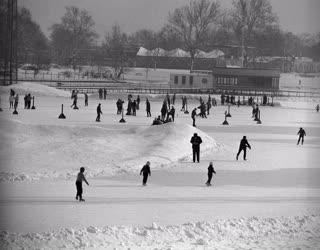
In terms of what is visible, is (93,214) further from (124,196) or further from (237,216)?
(237,216)

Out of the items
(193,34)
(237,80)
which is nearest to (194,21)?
(193,34)

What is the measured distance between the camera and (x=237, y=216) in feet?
40.5

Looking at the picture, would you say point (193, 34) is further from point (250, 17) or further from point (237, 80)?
point (237, 80)

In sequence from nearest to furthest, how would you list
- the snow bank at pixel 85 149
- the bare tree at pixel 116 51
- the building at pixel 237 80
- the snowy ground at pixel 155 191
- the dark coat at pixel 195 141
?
the snowy ground at pixel 155 191
the snow bank at pixel 85 149
the dark coat at pixel 195 141
the building at pixel 237 80
the bare tree at pixel 116 51

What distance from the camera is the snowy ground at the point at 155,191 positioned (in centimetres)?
1107

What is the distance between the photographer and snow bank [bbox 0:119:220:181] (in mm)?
16922

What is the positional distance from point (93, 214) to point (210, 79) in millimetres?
53781

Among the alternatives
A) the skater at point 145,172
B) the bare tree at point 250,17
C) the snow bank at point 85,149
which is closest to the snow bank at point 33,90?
the snow bank at point 85,149

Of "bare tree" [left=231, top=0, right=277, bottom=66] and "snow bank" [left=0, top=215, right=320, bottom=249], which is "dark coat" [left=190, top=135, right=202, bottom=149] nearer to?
"snow bank" [left=0, top=215, right=320, bottom=249]

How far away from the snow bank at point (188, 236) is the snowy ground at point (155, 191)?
2 centimetres

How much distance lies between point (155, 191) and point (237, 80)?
167ft

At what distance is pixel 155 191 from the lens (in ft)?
47.7

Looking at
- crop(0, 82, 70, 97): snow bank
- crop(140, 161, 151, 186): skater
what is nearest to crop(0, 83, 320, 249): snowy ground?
crop(140, 161, 151, 186): skater

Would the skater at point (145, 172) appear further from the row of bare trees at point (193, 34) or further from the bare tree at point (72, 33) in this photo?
the bare tree at point (72, 33)
